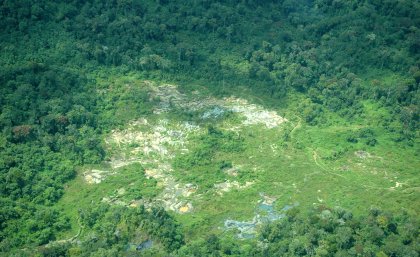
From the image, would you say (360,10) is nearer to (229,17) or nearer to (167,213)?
(229,17)

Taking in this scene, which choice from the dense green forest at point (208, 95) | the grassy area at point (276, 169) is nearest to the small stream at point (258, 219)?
the grassy area at point (276, 169)

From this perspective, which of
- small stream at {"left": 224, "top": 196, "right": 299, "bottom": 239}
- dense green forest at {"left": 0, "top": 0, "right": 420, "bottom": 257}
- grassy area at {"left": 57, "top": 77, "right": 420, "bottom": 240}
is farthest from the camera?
grassy area at {"left": 57, "top": 77, "right": 420, "bottom": 240}

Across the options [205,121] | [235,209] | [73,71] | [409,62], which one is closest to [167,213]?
[235,209]

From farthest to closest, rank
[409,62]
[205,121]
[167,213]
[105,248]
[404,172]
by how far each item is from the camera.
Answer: [409,62] < [205,121] < [404,172] < [167,213] < [105,248]

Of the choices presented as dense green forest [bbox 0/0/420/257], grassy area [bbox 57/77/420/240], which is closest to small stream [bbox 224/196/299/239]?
grassy area [bbox 57/77/420/240]

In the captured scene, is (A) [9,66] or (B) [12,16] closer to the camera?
(A) [9,66]

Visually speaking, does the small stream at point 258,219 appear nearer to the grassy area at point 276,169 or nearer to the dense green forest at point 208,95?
the grassy area at point 276,169

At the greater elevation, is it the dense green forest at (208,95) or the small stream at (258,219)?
the dense green forest at (208,95)

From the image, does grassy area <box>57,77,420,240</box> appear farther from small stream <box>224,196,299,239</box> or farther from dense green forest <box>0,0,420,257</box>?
small stream <box>224,196,299,239</box>

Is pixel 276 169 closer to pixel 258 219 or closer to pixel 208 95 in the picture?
pixel 258 219
